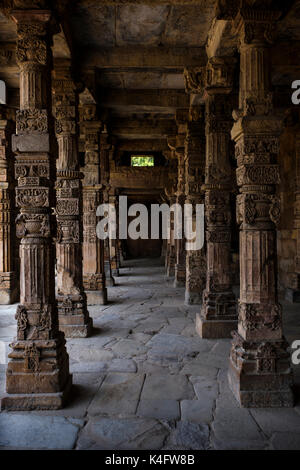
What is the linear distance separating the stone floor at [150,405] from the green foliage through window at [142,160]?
14.6m

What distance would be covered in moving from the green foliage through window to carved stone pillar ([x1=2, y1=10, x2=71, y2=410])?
16.7 meters

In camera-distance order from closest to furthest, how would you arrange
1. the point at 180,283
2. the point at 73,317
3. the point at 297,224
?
the point at 73,317 → the point at 297,224 → the point at 180,283

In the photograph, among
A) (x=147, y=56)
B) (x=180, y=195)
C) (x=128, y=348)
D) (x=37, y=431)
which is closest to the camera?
(x=37, y=431)

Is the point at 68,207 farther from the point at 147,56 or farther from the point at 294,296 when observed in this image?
the point at 294,296

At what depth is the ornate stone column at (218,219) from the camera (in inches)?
274

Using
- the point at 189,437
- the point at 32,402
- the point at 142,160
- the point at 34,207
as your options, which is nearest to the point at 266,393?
the point at 189,437

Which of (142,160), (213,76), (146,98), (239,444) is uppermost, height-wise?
(142,160)

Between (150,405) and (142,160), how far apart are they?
1802cm

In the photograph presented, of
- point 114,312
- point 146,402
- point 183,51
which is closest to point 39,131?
point 146,402

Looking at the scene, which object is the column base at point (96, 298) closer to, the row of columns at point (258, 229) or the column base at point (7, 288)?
the column base at point (7, 288)

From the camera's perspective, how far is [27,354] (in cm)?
437

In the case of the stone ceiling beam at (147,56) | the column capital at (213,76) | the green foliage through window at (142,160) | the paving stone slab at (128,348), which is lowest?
the paving stone slab at (128,348)

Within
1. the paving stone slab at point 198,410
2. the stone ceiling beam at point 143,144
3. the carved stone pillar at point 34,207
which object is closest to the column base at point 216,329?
the paving stone slab at point 198,410

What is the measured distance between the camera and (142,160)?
21.4 m
